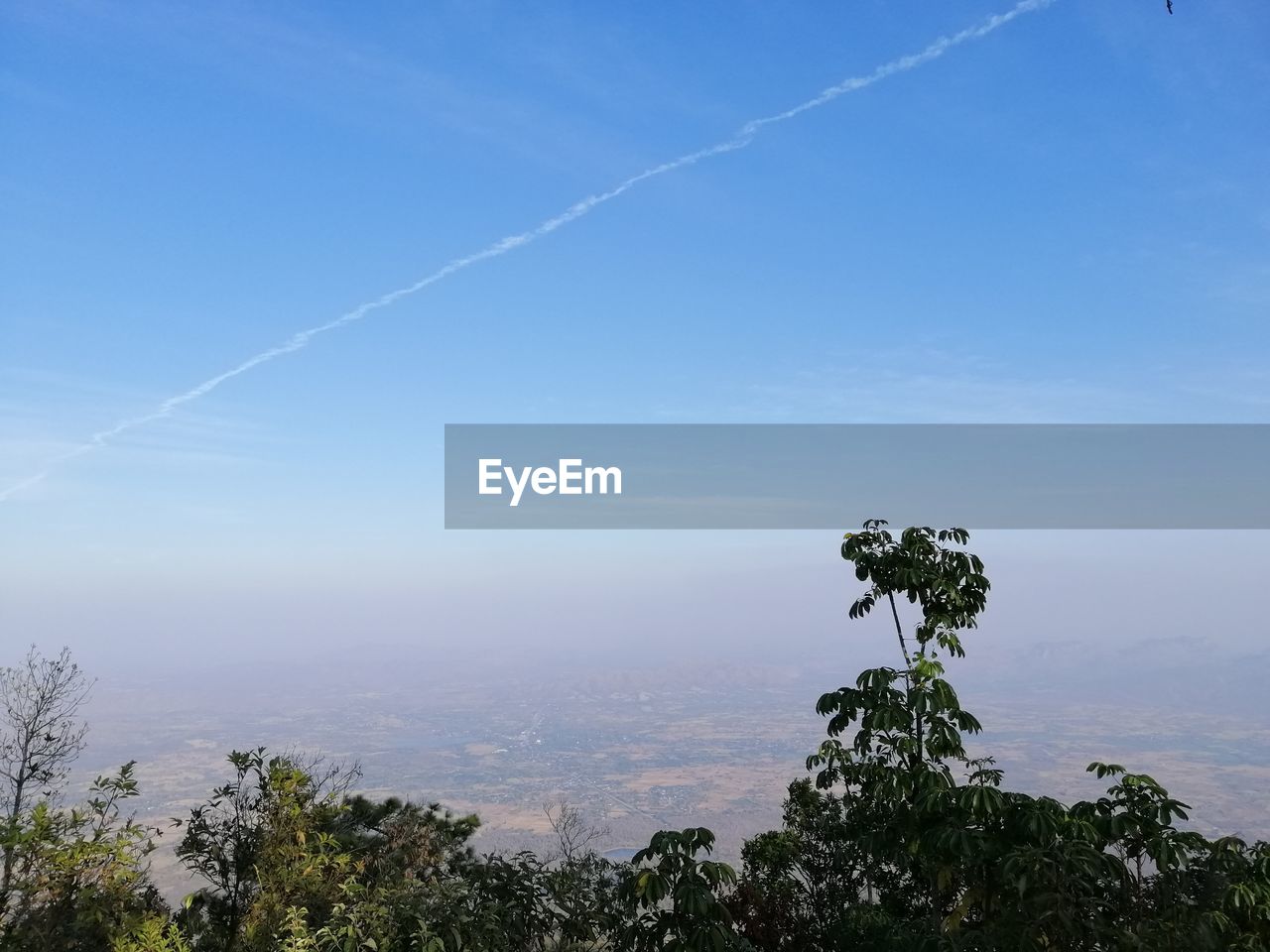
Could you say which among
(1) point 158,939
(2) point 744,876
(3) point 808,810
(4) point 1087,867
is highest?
(4) point 1087,867

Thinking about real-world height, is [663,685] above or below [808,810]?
below

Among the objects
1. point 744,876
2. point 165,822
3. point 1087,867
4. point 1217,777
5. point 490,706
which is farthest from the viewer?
point 490,706

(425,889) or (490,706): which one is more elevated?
(425,889)

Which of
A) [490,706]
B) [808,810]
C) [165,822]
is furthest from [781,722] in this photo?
[165,822]

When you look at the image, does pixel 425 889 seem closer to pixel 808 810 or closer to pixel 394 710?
pixel 808 810

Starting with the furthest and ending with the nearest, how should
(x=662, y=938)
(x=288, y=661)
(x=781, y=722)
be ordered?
(x=288, y=661), (x=781, y=722), (x=662, y=938)

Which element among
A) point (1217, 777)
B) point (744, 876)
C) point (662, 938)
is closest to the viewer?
point (662, 938)

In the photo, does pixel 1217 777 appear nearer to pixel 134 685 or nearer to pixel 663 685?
pixel 663 685

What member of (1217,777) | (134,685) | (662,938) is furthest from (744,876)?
(134,685)

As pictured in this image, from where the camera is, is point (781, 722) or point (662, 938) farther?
point (781, 722)
